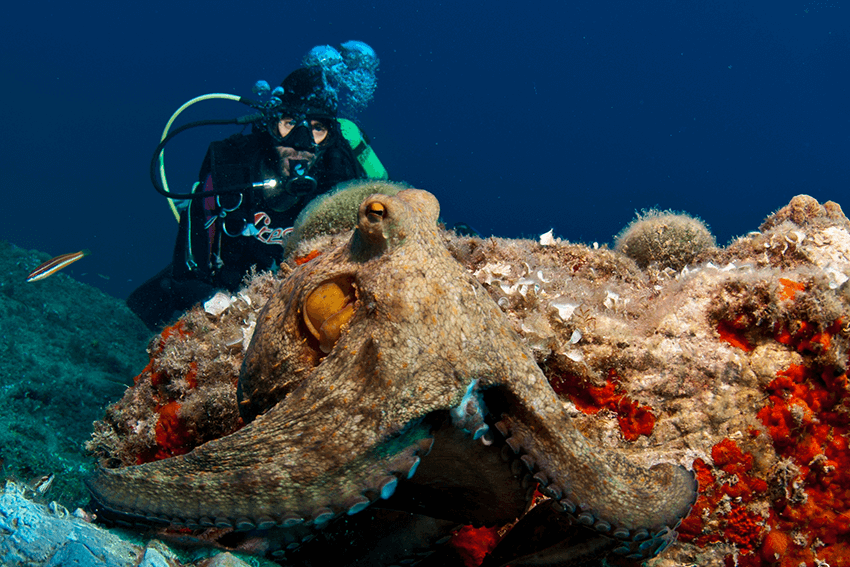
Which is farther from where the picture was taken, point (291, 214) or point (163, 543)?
point (291, 214)

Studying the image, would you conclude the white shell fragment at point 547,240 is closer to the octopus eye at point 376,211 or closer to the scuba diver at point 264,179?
the octopus eye at point 376,211

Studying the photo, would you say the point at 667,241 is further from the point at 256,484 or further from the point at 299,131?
the point at 299,131

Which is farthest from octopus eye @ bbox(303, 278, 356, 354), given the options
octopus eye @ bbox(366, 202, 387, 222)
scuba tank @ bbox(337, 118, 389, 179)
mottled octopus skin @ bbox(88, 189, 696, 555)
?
scuba tank @ bbox(337, 118, 389, 179)

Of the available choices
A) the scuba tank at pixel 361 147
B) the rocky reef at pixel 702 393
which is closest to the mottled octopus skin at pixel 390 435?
the rocky reef at pixel 702 393

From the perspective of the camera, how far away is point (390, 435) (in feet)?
5.29

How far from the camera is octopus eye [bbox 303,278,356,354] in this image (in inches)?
85.2

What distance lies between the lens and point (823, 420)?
2537 mm

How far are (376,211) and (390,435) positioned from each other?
103 cm

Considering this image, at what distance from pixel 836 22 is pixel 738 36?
58.6ft

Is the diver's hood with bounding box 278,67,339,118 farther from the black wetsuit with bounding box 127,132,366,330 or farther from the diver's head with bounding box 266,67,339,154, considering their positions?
the black wetsuit with bounding box 127,132,366,330

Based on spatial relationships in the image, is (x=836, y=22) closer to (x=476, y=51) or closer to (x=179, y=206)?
(x=476, y=51)

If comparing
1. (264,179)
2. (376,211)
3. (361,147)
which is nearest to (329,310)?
(376,211)

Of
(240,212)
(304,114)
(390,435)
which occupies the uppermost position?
(304,114)

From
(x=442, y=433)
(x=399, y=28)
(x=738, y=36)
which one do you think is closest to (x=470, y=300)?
(x=442, y=433)
